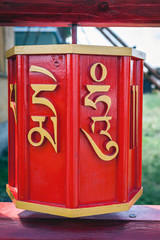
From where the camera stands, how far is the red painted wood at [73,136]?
1.57 meters

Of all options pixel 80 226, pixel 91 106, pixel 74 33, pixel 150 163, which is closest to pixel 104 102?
pixel 91 106

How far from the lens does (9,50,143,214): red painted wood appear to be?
5.14ft

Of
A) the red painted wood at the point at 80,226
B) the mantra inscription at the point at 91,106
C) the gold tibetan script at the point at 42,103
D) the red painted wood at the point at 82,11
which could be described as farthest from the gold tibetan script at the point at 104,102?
the red painted wood at the point at 80,226

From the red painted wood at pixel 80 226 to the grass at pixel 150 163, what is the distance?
2628 mm

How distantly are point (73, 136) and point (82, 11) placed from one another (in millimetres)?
676

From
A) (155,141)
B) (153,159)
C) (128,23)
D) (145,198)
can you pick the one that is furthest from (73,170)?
(155,141)

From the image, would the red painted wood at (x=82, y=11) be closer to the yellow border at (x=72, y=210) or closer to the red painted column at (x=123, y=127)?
the red painted column at (x=123, y=127)

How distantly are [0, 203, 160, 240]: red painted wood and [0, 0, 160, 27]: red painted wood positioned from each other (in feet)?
3.74

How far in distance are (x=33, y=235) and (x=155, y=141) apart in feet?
24.9

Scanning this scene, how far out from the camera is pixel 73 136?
1.56 m

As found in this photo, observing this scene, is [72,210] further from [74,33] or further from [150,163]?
[150,163]

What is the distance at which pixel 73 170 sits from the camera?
5.18 feet

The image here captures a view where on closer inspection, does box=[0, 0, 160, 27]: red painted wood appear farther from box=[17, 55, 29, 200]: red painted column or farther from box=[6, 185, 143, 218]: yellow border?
box=[6, 185, 143, 218]: yellow border

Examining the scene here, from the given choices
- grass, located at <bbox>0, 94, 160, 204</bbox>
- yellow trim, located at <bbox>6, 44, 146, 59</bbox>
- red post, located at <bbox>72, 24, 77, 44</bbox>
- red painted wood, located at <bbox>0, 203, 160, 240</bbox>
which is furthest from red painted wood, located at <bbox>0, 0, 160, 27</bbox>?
grass, located at <bbox>0, 94, 160, 204</bbox>
